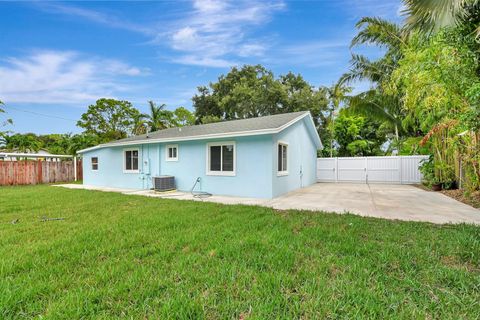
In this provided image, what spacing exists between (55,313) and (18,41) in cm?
1811

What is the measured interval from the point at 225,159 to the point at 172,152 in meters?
3.27

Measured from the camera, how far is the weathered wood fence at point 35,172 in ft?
50.4

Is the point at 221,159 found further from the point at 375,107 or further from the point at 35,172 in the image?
the point at 35,172

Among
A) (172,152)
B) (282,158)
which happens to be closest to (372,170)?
(282,158)

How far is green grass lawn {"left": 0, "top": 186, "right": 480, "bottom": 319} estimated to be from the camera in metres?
2.33

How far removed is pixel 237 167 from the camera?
31.4ft

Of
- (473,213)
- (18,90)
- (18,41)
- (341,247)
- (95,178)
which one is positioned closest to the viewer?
(341,247)

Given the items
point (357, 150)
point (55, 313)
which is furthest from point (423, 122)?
point (55, 313)

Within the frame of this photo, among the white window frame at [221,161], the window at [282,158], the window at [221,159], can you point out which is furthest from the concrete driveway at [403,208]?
the window at [221,159]

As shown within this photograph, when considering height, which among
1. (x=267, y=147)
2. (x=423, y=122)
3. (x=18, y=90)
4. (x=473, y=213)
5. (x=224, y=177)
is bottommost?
(x=473, y=213)

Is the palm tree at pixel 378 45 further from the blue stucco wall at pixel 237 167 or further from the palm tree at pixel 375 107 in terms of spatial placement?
the blue stucco wall at pixel 237 167

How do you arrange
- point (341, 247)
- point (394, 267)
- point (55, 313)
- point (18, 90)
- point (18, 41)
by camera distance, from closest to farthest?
point (55, 313) → point (394, 267) → point (341, 247) → point (18, 41) → point (18, 90)

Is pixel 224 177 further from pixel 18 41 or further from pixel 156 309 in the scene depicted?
pixel 18 41

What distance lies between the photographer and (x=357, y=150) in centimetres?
1861
